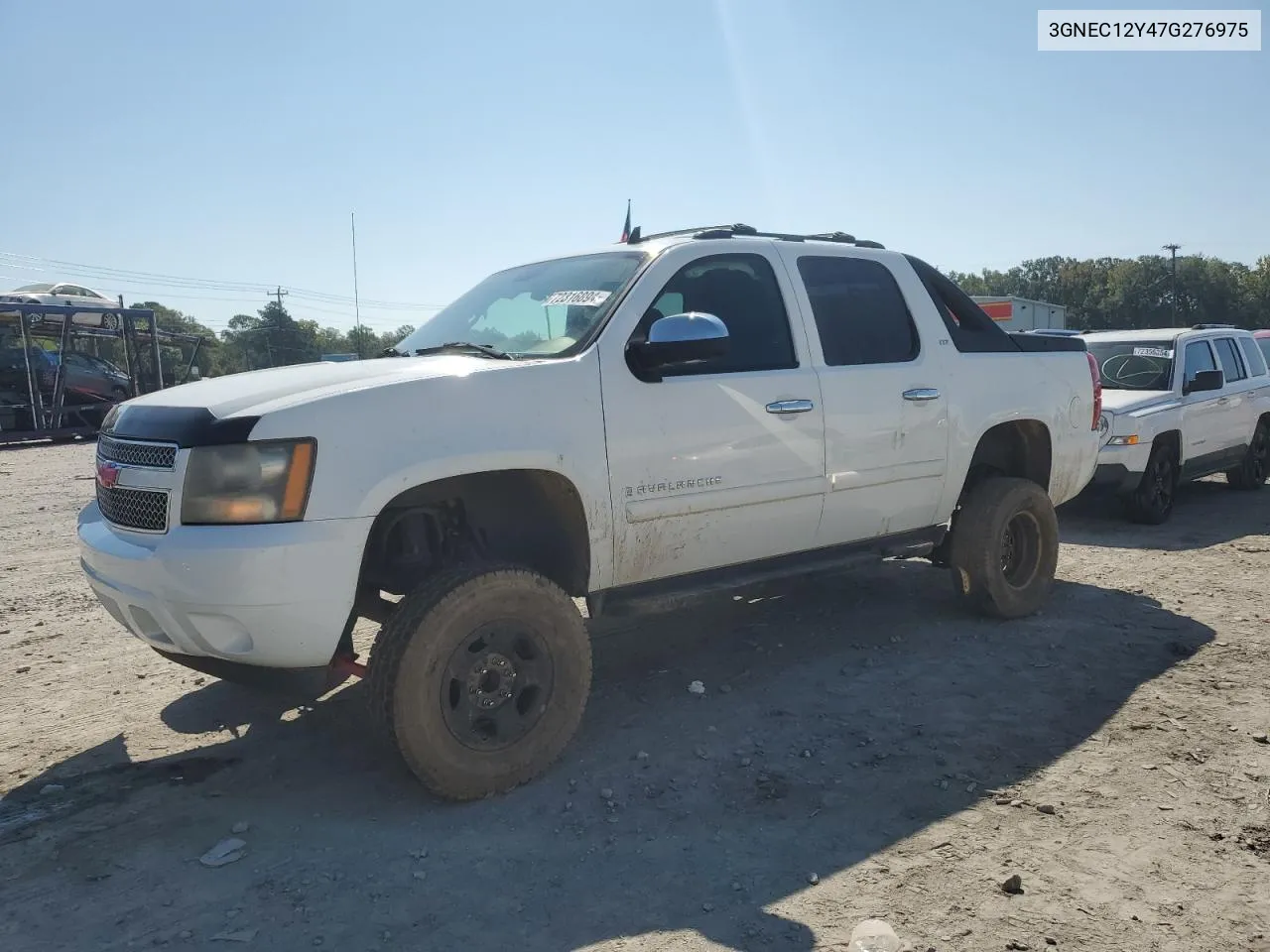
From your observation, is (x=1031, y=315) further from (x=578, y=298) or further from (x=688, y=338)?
(x=688, y=338)

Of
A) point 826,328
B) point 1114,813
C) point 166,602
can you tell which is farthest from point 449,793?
point 826,328

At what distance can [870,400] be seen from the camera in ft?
14.6

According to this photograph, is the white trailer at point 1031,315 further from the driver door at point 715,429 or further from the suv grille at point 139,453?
the suv grille at point 139,453

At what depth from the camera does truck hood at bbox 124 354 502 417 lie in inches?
121

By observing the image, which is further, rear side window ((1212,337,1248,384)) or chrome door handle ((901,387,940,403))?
rear side window ((1212,337,1248,384))

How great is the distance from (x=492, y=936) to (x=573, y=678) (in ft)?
3.71

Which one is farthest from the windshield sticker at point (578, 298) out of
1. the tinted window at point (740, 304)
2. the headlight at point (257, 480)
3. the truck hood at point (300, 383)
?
the headlight at point (257, 480)

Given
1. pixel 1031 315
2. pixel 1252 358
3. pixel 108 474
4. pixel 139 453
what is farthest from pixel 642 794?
pixel 1031 315

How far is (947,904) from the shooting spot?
2.62 metres

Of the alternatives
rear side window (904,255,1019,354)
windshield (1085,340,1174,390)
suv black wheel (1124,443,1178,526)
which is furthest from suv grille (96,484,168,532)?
windshield (1085,340,1174,390)

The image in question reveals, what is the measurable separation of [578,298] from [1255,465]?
9.57 m

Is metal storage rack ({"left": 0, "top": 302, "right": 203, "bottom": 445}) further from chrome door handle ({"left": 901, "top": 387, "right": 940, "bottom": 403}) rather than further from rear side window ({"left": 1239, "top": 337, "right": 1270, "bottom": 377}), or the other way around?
rear side window ({"left": 1239, "top": 337, "right": 1270, "bottom": 377})

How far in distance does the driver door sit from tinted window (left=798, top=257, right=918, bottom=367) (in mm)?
200

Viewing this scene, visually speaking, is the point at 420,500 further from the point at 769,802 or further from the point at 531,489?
the point at 769,802
